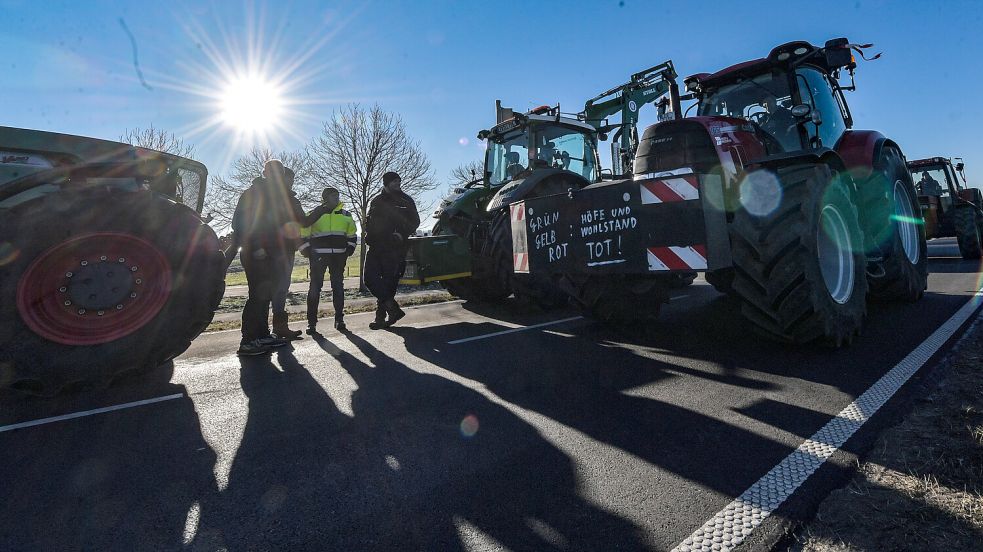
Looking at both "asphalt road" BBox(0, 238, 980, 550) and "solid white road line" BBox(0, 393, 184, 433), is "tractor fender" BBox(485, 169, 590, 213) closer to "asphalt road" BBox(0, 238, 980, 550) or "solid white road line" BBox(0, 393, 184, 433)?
"asphalt road" BBox(0, 238, 980, 550)

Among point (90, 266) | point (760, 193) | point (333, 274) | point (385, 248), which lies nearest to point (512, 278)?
point (385, 248)

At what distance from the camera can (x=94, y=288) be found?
3.21m

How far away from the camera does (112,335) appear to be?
10.7ft

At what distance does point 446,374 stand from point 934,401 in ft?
9.87

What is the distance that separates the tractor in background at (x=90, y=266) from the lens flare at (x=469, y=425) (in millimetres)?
2299

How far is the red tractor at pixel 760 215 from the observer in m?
3.54

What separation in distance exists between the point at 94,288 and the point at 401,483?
2.74m

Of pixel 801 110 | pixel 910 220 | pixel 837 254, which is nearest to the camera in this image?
pixel 837 254

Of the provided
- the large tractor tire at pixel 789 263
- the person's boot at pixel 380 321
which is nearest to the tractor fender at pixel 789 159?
the large tractor tire at pixel 789 263

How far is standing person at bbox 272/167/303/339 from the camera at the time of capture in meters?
5.06

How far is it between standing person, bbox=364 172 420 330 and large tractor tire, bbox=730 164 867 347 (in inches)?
157

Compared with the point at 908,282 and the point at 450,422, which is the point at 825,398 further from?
the point at 908,282

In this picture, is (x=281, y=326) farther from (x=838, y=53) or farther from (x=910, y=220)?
(x=910, y=220)

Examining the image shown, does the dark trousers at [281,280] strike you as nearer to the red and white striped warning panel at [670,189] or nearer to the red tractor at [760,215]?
the red tractor at [760,215]
